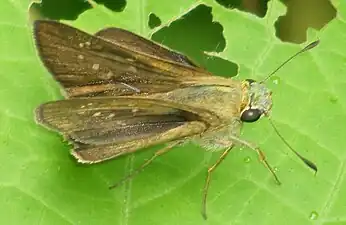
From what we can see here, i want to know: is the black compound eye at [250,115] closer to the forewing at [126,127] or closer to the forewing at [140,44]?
the forewing at [126,127]

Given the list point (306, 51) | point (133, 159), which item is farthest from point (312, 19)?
point (133, 159)

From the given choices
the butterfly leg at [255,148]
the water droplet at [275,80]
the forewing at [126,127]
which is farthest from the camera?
the water droplet at [275,80]

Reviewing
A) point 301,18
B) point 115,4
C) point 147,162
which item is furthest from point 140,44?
point 301,18

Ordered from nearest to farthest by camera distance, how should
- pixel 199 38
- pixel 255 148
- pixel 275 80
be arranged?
pixel 255 148 → pixel 275 80 → pixel 199 38

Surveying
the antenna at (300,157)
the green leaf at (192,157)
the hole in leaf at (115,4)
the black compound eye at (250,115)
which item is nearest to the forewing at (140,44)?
the green leaf at (192,157)

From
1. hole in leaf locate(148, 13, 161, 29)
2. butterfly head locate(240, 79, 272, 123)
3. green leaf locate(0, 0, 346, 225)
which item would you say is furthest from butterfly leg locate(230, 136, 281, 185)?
hole in leaf locate(148, 13, 161, 29)

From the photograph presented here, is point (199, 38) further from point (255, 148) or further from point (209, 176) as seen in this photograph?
point (209, 176)
